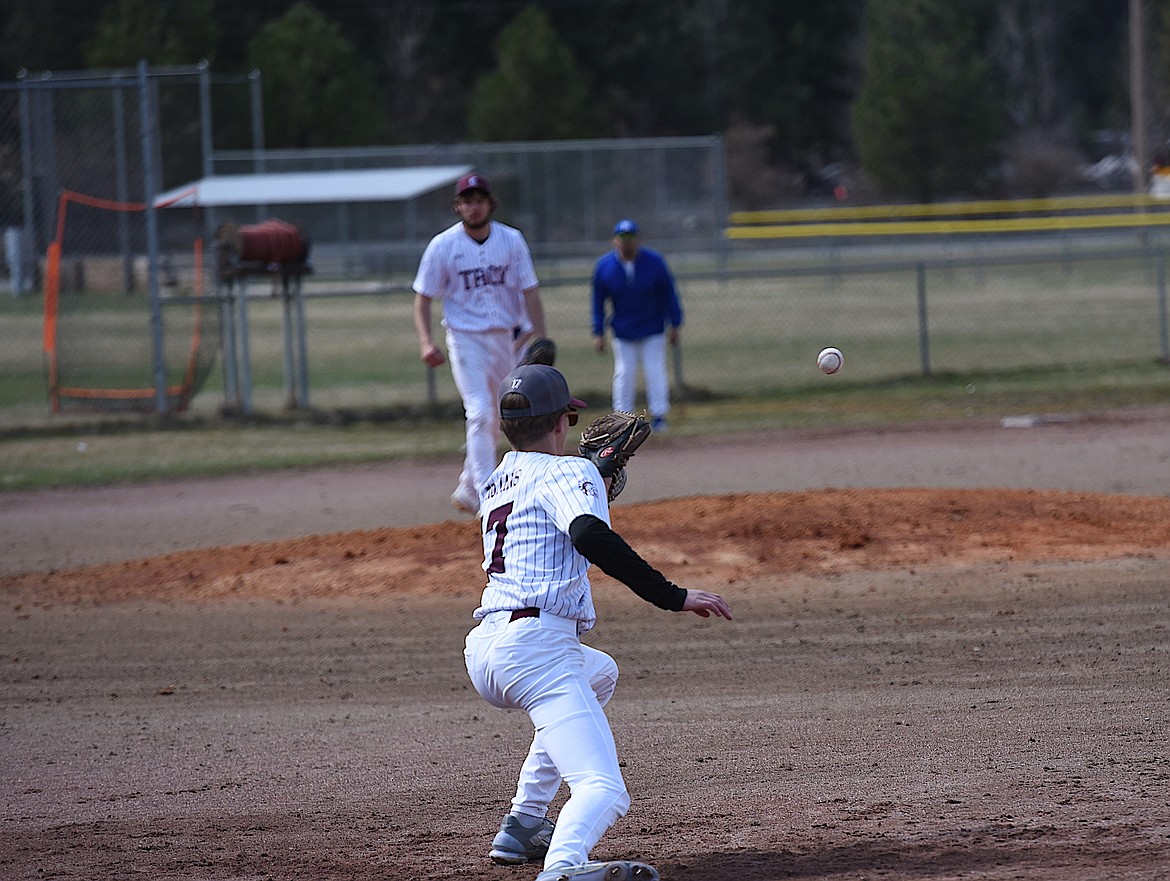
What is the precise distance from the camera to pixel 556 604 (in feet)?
13.7

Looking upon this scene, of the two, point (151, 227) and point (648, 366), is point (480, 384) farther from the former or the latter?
point (151, 227)

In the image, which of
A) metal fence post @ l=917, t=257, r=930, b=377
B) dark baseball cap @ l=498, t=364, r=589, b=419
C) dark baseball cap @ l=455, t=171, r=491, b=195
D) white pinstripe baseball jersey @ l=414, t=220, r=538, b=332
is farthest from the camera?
metal fence post @ l=917, t=257, r=930, b=377

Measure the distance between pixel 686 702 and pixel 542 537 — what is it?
89.7 inches

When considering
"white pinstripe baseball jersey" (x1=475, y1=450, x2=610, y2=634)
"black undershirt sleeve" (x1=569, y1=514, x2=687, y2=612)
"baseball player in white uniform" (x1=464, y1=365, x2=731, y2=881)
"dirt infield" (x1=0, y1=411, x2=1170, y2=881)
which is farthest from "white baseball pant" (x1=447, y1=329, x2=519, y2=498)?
"black undershirt sleeve" (x1=569, y1=514, x2=687, y2=612)

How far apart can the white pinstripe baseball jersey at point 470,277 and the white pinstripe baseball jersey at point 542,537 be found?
17.9 feet

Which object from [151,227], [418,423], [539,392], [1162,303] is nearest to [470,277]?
[539,392]

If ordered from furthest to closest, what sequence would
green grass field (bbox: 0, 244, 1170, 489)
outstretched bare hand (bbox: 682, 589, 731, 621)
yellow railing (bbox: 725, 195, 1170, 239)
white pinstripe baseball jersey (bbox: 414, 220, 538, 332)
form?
1. yellow railing (bbox: 725, 195, 1170, 239)
2. green grass field (bbox: 0, 244, 1170, 489)
3. white pinstripe baseball jersey (bbox: 414, 220, 538, 332)
4. outstretched bare hand (bbox: 682, 589, 731, 621)

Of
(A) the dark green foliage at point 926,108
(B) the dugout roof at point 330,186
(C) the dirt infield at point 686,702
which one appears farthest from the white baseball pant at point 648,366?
(A) the dark green foliage at point 926,108

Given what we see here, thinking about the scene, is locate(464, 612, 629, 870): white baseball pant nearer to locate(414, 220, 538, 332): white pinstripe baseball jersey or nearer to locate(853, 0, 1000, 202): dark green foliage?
locate(414, 220, 538, 332): white pinstripe baseball jersey

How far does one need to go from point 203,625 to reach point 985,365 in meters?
13.3

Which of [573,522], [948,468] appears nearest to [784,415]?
[948,468]

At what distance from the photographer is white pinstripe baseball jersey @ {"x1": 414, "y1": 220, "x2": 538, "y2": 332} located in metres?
9.59

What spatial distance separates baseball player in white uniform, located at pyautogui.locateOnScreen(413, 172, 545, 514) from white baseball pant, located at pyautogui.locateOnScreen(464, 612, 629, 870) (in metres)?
5.21

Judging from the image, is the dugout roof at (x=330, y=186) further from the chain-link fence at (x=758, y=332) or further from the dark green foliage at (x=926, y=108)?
the dark green foliage at (x=926, y=108)
